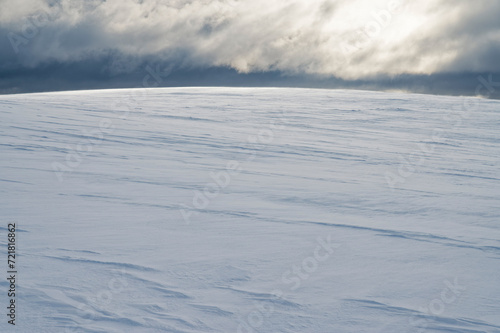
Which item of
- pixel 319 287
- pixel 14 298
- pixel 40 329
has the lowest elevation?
pixel 40 329

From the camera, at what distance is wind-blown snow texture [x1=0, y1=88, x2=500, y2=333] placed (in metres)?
2.69

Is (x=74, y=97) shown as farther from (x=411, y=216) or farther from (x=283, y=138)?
(x=411, y=216)

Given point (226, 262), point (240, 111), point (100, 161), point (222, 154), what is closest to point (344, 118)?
point (240, 111)

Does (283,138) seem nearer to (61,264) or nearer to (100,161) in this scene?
(100,161)

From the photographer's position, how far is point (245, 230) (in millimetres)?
3953

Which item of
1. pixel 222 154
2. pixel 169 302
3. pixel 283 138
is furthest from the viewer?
pixel 283 138

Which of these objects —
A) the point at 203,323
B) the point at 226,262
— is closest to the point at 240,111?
the point at 226,262

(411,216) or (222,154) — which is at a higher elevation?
(222,154)

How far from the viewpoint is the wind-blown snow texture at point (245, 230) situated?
2689 millimetres

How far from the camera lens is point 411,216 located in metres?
4.66

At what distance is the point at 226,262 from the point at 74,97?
38.5 feet

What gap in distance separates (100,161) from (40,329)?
4224 mm

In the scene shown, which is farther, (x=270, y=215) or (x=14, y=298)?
(x=270, y=215)

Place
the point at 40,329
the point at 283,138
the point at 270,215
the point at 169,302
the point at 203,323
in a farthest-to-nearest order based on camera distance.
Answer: the point at 283,138
the point at 270,215
the point at 169,302
the point at 203,323
the point at 40,329
